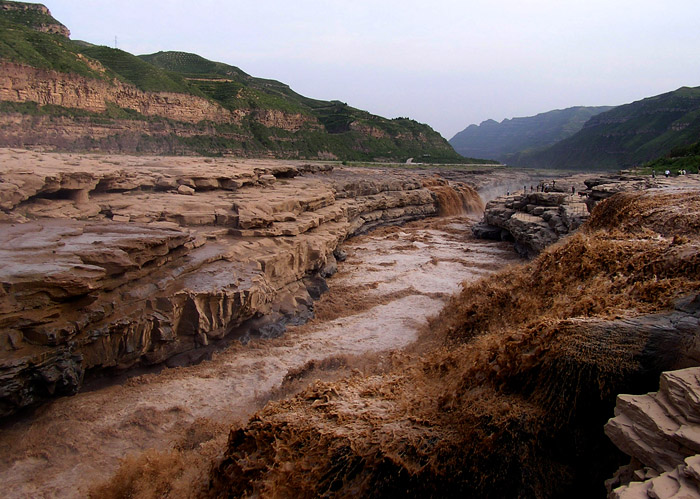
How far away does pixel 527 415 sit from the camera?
11.4ft

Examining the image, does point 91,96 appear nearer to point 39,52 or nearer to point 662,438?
point 39,52

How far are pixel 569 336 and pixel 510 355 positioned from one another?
556mm

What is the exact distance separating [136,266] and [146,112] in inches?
1257

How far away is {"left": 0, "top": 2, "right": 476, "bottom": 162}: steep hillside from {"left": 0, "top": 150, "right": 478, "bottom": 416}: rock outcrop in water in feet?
60.6

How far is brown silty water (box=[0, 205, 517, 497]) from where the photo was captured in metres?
5.07

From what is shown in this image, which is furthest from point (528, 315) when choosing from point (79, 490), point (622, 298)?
point (79, 490)

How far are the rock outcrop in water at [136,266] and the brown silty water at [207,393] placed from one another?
353mm

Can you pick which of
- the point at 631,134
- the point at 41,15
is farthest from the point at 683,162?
the point at 631,134

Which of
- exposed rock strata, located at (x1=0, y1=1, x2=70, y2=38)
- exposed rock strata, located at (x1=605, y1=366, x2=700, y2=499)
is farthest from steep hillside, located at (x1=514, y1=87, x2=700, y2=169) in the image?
exposed rock strata, located at (x1=0, y1=1, x2=70, y2=38)

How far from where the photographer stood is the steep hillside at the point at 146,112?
25875 mm

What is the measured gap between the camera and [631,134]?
65.3 metres

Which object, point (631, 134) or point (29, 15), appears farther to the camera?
point (631, 134)

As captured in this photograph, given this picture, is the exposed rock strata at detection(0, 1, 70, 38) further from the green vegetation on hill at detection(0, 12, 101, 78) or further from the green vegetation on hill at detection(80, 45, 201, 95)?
the green vegetation on hill at detection(0, 12, 101, 78)

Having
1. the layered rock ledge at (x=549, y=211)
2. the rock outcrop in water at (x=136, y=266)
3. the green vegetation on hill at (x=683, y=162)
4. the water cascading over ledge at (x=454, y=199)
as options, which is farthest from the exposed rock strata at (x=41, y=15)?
the green vegetation on hill at (x=683, y=162)
